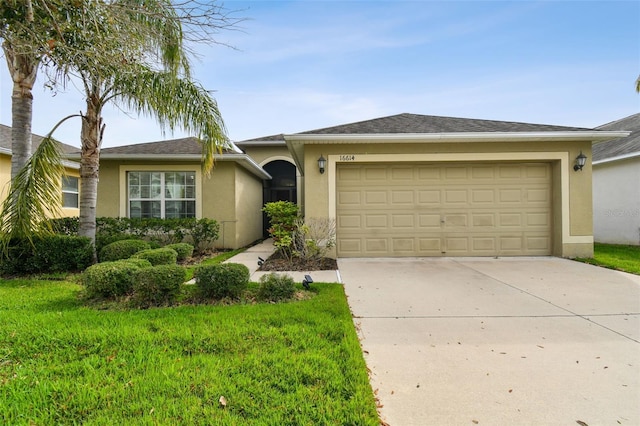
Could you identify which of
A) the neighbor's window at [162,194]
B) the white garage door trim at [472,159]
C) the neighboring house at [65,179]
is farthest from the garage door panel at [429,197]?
the neighboring house at [65,179]

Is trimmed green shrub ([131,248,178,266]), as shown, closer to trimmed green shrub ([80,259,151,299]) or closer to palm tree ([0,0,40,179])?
trimmed green shrub ([80,259,151,299])

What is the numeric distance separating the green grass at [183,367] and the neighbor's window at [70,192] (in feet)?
29.7

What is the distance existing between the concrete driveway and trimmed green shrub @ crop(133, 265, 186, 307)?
2587 mm

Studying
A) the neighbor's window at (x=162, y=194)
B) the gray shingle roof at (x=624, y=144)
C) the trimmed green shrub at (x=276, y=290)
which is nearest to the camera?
the trimmed green shrub at (x=276, y=290)

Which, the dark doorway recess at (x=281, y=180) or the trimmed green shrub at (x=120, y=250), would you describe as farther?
the dark doorway recess at (x=281, y=180)

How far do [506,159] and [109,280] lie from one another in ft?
29.8

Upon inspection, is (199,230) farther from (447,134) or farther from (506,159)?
(506,159)

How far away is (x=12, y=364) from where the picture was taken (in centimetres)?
260

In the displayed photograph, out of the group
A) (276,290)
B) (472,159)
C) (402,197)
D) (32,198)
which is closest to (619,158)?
(472,159)

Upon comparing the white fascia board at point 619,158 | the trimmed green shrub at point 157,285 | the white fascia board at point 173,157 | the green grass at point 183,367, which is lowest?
the green grass at point 183,367

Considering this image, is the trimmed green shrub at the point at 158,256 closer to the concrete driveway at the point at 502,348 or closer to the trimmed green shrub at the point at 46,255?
the trimmed green shrub at the point at 46,255

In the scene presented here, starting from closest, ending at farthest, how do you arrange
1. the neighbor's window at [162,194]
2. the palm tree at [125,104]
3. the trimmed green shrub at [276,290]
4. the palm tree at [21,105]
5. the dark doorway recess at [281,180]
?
the trimmed green shrub at [276,290], the palm tree at [21,105], the palm tree at [125,104], the neighbor's window at [162,194], the dark doorway recess at [281,180]

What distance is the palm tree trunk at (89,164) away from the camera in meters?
6.52

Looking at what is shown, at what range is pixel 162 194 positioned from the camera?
9.73m
